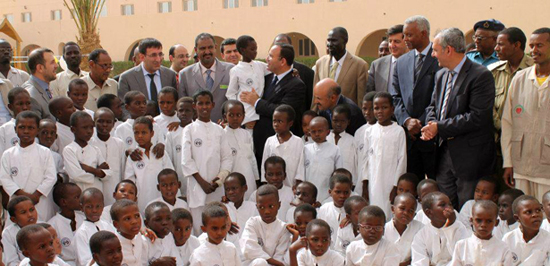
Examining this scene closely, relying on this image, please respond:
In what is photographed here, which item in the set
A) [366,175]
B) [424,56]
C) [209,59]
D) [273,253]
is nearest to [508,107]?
[424,56]

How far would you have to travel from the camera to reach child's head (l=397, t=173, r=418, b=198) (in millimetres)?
6121

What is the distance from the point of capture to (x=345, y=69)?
7.49 meters

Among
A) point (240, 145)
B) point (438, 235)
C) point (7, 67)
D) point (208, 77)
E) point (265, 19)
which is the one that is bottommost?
point (438, 235)

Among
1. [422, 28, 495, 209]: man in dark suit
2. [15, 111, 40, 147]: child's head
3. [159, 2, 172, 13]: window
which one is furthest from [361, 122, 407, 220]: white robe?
[159, 2, 172, 13]: window

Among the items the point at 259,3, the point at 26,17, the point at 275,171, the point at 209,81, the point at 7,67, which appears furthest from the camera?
the point at 26,17

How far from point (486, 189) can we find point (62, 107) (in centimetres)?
446

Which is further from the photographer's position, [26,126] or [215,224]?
[26,126]

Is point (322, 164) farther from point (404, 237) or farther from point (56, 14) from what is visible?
point (56, 14)

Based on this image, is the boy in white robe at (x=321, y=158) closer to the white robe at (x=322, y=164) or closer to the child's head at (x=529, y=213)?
the white robe at (x=322, y=164)

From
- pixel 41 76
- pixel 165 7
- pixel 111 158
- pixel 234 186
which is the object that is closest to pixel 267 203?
pixel 234 186

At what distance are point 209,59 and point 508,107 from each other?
3594 mm

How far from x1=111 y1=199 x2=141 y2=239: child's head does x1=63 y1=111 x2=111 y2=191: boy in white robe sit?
0.99 m

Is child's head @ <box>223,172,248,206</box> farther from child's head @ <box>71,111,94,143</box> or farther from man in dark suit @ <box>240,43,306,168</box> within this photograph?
child's head @ <box>71,111,94,143</box>

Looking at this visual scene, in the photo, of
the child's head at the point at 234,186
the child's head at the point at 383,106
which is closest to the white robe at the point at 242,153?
the child's head at the point at 234,186
